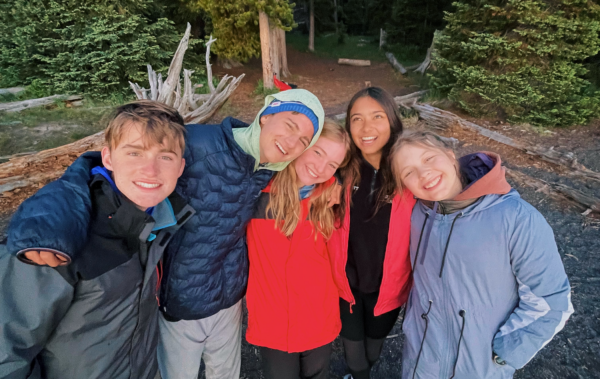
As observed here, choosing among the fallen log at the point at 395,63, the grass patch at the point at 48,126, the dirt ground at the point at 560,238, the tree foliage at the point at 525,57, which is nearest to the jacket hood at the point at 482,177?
the dirt ground at the point at 560,238

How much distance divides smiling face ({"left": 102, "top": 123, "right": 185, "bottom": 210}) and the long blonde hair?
2.16 ft

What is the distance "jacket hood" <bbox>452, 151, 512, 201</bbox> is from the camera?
1.51 metres

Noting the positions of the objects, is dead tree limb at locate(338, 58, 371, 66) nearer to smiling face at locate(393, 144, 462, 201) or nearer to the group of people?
the group of people

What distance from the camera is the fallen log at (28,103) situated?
7.95 metres

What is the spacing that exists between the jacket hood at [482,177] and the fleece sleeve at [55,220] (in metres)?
1.69

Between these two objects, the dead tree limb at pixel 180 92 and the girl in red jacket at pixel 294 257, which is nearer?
the girl in red jacket at pixel 294 257

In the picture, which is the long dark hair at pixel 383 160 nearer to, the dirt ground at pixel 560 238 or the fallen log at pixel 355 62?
the dirt ground at pixel 560 238

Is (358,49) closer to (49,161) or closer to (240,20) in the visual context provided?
(240,20)

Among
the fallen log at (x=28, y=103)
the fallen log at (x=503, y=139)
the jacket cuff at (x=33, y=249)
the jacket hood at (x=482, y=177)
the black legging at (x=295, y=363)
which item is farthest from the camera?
the fallen log at (x=28, y=103)

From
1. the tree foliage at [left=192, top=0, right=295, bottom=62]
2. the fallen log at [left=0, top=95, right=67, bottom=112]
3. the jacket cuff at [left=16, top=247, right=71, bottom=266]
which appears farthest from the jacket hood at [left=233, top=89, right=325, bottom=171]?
the fallen log at [left=0, top=95, right=67, bottom=112]

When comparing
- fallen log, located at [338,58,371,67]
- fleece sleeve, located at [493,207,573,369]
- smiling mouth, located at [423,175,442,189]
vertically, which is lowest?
fallen log, located at [338,58,371,67]

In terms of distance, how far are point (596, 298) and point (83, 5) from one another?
12.2 m

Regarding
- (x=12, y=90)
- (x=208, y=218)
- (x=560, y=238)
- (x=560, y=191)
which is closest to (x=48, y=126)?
(x=12, y=90)

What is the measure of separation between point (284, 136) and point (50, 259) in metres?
1.20
